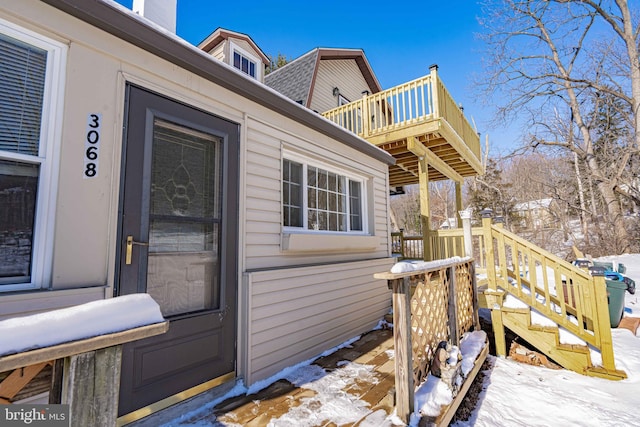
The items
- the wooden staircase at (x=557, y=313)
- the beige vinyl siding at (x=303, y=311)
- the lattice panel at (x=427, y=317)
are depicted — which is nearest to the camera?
the lattice panel at (x=427, y=317)

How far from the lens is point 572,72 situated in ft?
43.2

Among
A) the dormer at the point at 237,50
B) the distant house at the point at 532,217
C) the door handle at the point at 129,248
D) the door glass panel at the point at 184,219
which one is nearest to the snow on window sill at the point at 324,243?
the door glass panel at the point at 184,219

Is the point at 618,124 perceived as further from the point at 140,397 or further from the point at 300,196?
the point at 140,397

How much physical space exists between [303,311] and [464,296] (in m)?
2.26

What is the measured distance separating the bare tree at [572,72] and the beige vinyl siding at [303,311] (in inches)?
505

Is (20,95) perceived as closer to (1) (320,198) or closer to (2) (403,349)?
(2) (403,349)

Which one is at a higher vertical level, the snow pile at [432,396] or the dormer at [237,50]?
the dormer at [237,50]

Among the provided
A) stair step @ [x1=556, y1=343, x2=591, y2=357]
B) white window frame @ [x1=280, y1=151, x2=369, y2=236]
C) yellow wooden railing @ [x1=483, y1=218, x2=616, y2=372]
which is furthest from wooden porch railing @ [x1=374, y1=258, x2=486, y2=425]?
white window frame @ [x1=280, y1=151, x2=369, y2=236]

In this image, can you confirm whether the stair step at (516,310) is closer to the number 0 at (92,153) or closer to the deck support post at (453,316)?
the deck support post at (453,316)

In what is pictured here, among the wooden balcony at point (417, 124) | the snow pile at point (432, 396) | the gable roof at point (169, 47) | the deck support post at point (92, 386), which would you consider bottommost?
the snow pile at point (432, 396)

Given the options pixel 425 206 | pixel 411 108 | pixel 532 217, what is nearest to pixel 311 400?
pixel 425 206

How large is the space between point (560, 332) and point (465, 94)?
13.1 meters

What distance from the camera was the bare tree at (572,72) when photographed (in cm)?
1162

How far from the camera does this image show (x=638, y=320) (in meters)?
4.95
